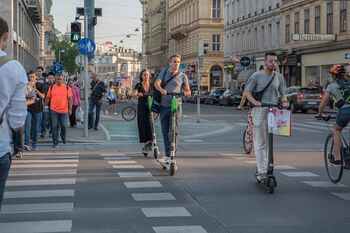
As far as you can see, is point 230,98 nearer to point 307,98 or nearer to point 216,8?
point 307,98

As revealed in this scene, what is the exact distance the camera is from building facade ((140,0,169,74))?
117 m

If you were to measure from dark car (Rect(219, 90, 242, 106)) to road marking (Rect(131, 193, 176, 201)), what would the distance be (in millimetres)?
43841

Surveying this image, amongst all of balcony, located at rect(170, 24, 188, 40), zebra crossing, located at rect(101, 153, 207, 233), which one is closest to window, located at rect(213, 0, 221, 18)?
balcony, located at rect(170, 24, 188, 40)

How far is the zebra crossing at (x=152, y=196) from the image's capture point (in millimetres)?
6698


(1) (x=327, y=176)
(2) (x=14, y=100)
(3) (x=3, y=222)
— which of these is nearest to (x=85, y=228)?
(3) (x=3, y=222)

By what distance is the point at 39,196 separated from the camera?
28.2ft

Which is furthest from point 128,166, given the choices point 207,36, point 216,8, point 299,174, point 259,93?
point 216,8

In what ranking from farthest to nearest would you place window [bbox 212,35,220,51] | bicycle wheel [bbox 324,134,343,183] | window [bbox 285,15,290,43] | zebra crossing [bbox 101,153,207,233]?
window [bbox 212,35,220,51] → window [bbox 285,15,290,43] → bicycle wheel [bbox 324,134,343,183] → zebra crossing [bbox 101,153,207,233]

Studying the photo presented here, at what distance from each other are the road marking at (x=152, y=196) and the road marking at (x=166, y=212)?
0.63m

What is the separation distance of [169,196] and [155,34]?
120213mm

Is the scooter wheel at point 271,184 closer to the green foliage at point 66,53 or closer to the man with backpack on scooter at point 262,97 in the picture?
the man with backpack on scooter at point 262,97

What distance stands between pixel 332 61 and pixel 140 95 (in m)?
35.0

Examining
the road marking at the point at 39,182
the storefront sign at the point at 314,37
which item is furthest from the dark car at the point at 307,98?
the road marking at the point at 39,182

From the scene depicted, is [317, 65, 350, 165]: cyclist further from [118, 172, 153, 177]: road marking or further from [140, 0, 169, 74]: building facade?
[140, 0, 169, 74]: building facade
